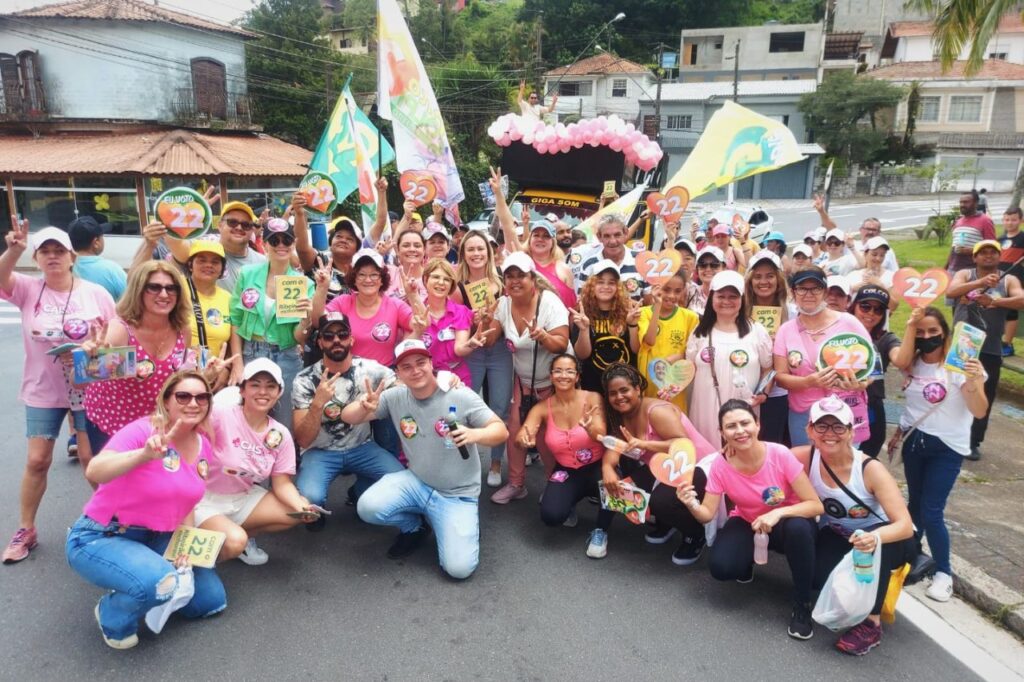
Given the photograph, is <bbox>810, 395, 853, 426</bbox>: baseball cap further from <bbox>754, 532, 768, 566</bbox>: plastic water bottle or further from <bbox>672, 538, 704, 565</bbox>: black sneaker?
<bbox>672, 538, 704, 565</bbox>: black sneaker

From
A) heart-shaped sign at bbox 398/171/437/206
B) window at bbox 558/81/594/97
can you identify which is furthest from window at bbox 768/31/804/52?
heart-shaped sign at bbox 398/171/437/206

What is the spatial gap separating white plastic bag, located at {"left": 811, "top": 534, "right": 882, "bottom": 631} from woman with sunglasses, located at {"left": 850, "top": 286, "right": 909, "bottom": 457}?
1.35 meters

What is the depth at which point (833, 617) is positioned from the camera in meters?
3.51

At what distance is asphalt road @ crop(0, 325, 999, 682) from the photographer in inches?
132

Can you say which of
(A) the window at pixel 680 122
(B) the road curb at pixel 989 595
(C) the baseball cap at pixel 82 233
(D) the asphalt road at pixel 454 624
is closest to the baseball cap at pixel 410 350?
(D) the asphalt road at pixel 454 624

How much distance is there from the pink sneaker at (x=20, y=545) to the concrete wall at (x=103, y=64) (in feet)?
78.8

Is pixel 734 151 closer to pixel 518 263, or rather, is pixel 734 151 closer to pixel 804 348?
pixel 804 348

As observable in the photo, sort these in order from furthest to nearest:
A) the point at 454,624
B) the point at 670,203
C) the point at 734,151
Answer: the point at 734,151
the point at 670,203
the point at 454,624

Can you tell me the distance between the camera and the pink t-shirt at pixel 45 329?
4.23m

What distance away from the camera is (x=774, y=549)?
13.5ft

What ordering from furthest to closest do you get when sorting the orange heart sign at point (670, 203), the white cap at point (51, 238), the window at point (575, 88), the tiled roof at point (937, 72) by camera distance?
the window at point (575, 88)
the tiled roof at point (937, 72)
the orange heart sign at point (670, 203)
the white cap at point (51, 238)

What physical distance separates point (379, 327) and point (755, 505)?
2784mm

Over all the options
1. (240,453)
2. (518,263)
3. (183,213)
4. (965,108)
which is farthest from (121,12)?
(965,108)

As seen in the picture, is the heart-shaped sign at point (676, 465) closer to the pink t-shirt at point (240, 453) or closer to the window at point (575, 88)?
the pink t-shirt at point (240, 453)
